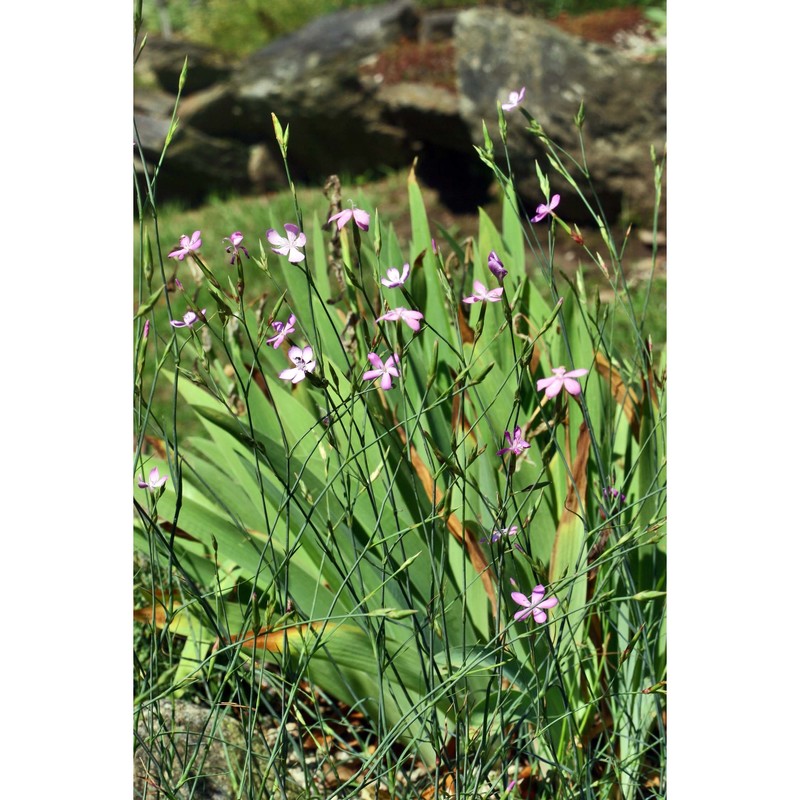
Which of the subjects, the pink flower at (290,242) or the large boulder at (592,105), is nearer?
the pink flower at (290,242)

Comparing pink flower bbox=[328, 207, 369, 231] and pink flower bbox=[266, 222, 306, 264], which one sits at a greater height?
pink flower bbox=[328, 207, 369, 231]

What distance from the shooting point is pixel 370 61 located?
471 centimetres

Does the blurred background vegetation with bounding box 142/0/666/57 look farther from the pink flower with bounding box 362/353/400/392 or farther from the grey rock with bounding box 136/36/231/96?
the pink flower with bounding box 362/353/400/392

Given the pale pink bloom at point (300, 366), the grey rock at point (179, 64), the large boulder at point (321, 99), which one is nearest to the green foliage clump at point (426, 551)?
the pale pink bloom at point (300, 366)

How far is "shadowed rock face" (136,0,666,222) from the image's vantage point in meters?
3.64

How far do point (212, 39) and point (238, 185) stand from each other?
69.7 inches

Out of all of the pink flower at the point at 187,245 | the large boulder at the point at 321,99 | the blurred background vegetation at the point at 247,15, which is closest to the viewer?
the pink flower at the point at 187,245

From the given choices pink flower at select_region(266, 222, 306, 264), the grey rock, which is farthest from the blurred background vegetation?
pink flower at select_region(266, 222, 306, 264)

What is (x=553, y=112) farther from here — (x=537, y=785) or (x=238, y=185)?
(x=537, y=785)

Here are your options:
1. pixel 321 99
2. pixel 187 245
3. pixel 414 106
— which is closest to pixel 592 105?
pixel 414 106

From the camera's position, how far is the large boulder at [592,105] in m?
3.62

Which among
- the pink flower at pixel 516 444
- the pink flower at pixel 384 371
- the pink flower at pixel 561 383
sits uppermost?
the pink flower at pixel 561 383

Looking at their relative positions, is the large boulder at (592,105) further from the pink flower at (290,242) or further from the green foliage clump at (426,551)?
the pink flower at (290,242)
